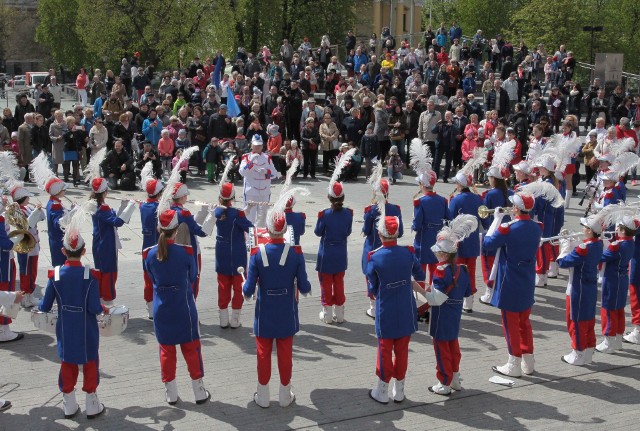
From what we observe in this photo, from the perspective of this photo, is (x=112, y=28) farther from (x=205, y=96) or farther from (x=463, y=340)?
(x=463, y=340)

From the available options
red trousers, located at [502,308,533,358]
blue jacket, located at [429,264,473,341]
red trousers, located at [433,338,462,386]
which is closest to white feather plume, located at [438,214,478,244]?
blue jacket, located at [429,264,473,341]

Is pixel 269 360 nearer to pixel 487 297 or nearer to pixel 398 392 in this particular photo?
pixel 398 392

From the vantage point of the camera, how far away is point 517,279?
891 centimetres

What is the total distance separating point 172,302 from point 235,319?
7.92 feet

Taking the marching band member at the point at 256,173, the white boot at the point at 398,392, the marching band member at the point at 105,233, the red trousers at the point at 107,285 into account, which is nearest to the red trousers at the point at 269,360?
the white boot at the point at 398,392

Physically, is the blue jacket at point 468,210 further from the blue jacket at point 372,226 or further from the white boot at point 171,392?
the white boot at point 171,392

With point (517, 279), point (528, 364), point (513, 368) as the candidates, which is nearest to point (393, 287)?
point (517, 279)

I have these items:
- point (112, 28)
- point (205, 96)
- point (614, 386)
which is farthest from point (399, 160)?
point (112, 28)

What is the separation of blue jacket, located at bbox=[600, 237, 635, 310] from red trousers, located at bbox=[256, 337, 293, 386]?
3814mm

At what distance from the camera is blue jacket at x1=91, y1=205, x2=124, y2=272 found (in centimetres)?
1033

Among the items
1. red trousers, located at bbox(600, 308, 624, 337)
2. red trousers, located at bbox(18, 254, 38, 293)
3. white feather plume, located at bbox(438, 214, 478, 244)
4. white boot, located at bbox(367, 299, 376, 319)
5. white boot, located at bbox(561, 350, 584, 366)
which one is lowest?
white boot, located at bbox(561, 350, 584, 366)

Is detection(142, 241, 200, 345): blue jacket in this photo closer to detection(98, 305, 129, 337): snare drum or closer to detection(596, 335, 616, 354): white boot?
detection(98, 305, 129, 337): snare drum

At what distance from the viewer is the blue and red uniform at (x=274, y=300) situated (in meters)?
8.02

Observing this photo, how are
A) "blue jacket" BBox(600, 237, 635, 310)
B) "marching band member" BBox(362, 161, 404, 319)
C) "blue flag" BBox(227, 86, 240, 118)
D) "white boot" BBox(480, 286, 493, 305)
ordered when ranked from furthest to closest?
"blue flag" BBox(227, 86, 240, 118) → "white boot" BBox(480, 286, 493, 305) → "marching band member" BBox(362, 161, 404, 319) → "blue jacket" BBox(600, 237, 635, 310)
